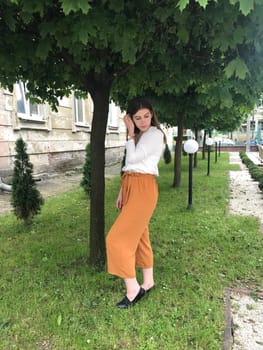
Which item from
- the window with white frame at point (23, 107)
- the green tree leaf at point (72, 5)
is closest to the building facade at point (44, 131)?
the window with white frame at point (23, 107)

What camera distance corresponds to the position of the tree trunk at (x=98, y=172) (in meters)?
3.48

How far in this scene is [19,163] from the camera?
16.7 ft

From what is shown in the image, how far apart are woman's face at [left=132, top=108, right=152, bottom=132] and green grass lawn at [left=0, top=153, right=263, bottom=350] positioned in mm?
1670

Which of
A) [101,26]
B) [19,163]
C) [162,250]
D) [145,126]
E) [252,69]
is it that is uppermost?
[101,26]

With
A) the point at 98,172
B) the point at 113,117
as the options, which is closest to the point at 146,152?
the point at 98,172

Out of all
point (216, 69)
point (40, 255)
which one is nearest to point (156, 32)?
point (216, 69)

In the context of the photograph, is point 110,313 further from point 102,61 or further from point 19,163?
point 19,163


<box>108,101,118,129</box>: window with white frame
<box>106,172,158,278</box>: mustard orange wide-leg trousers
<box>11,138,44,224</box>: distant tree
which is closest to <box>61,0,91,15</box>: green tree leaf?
<box>106,172,158,278</box>: mustard orange wide-leg trousers

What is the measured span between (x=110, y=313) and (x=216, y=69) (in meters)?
2.72

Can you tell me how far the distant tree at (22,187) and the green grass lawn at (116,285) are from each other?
0.37m

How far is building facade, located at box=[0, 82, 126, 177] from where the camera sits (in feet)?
29.2

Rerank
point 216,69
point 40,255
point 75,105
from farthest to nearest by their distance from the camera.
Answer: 1. point 75,105
2. point 40,255
3. point 216,69

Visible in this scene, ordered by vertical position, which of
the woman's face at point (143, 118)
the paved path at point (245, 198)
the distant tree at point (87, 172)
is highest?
the woman's face at point (143, 118)

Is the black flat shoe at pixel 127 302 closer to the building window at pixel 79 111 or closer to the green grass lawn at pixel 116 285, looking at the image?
the green grass lawn at pixel 116 285
